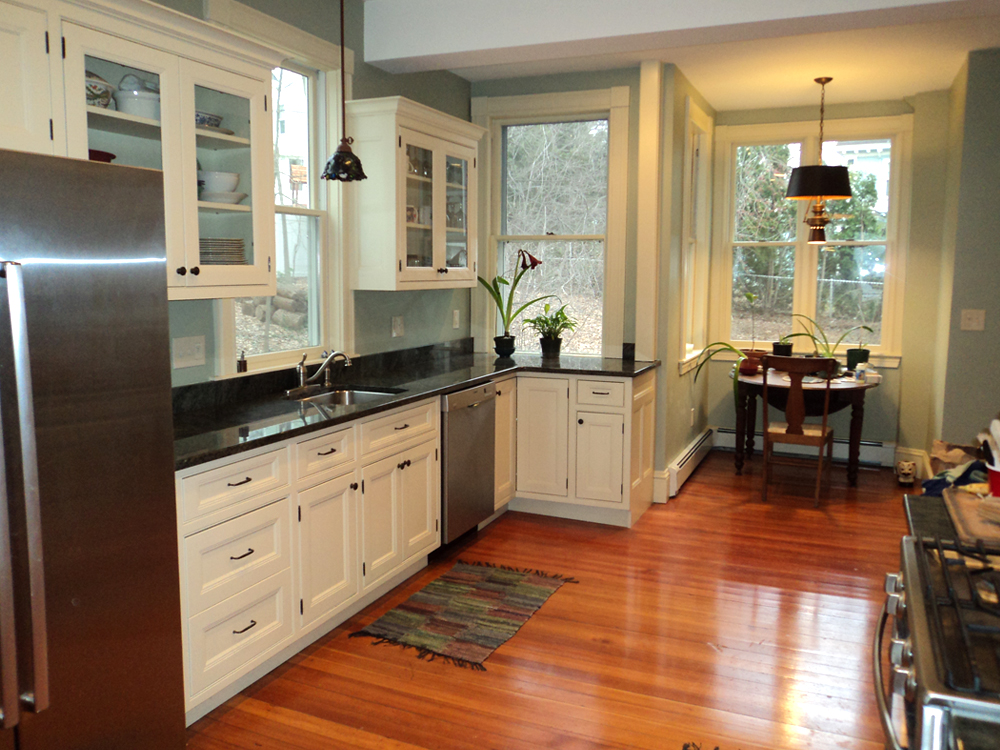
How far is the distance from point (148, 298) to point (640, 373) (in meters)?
3.02

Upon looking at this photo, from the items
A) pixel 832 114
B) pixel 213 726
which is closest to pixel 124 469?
pixel 213 726

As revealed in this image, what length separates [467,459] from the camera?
4184mm

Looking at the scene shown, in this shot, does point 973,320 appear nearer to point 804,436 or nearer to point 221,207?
point 804,436

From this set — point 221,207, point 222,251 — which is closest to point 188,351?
point 222,251

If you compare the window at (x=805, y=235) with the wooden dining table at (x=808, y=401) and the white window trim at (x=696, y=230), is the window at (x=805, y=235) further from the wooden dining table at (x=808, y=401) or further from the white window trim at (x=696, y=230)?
the wooden dining table at (x=808, y=401)

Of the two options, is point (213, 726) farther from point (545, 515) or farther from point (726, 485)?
point (726, 485)

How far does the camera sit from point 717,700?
281cm

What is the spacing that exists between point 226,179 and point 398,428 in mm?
1248

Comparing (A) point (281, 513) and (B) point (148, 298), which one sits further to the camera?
(A) point (281, 513)

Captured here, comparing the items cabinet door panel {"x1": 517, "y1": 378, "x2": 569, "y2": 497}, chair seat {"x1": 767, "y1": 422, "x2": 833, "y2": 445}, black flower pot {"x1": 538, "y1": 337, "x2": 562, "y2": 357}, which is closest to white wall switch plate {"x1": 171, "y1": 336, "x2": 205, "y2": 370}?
cabinet door panel {"x1": 517, "y1": 378, "x2": 569, "y2": 497}

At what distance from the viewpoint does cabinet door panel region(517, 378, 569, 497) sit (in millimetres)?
4746

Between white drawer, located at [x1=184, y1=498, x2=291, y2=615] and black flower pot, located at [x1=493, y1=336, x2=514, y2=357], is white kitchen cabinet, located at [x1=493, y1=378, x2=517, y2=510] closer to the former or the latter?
black flower pot, located at [x1=493, y1=336, x2=514, y2=357]

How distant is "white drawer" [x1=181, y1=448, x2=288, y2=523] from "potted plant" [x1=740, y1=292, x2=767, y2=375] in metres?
3.94

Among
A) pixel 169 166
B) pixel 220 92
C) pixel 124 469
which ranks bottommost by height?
pixel 124 469
